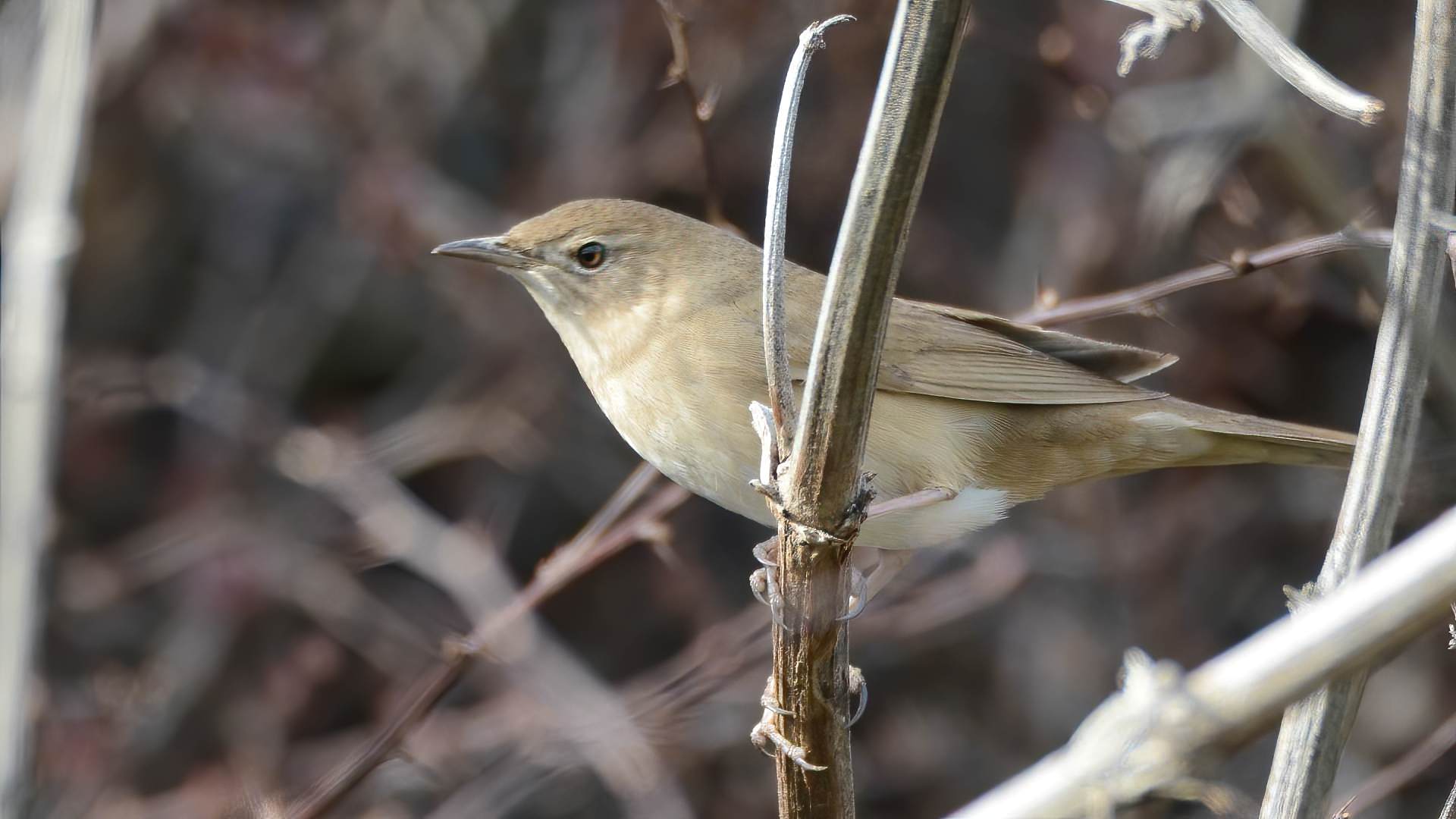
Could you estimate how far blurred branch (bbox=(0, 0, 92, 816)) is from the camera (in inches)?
63.7

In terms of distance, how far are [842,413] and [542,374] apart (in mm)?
3979

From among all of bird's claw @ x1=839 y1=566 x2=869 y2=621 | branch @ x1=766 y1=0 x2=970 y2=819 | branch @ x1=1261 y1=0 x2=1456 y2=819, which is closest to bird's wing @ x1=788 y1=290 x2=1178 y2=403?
bird's claw @ x1=839 y1=566 x2=869 y2=621

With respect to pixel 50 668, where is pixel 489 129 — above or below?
above

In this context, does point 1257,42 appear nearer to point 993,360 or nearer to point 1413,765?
point 993,360

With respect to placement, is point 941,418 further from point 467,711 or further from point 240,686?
point 240,686

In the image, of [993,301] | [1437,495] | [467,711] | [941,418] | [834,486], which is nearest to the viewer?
[834,486]

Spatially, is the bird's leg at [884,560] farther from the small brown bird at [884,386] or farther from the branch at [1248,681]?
the branch at [1248,681]

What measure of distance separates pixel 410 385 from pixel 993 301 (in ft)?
8.67

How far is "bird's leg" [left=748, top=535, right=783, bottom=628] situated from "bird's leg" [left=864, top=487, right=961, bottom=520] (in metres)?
0.28

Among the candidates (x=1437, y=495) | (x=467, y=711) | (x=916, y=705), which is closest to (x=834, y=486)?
(x=1437, y=495)

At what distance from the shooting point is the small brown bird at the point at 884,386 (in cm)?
309

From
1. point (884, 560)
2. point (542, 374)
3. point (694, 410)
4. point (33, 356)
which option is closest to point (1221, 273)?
point (884, 560)

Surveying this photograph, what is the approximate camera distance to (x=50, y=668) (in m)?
5.47

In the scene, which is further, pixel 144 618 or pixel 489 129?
pixel 489 129
